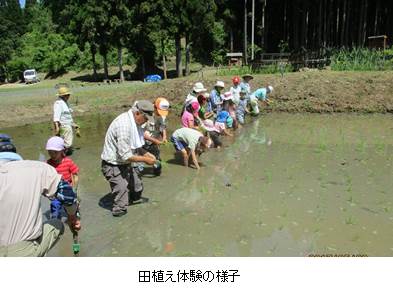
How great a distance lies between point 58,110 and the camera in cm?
945

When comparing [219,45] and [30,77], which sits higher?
[219,45]

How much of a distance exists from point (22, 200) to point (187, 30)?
31.2 meters

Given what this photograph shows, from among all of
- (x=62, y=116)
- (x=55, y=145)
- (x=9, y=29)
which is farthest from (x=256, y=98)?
(x=9, y=29)

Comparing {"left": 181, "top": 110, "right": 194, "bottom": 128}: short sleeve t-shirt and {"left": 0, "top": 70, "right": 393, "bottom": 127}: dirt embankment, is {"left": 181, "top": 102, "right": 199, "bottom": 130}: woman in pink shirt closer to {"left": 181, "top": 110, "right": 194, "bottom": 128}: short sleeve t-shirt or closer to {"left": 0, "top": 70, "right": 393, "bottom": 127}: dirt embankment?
{"left": 181, "top": 110, "right": 194, "bottom": 128}: short sleeve t-shirt

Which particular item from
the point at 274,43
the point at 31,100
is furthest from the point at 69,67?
the point at 31,100

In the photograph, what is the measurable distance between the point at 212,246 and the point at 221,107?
6.67 meters

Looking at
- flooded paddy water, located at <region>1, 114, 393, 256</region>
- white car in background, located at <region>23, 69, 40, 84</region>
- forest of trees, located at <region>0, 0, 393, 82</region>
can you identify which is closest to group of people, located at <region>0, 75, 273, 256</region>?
flooded paddy water, located at <region>1, 114, 393, 256</region>

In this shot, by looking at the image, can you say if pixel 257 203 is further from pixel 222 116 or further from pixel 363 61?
pixel 363 61

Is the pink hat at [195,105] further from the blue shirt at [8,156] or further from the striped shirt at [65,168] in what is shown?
the blue shirt at [8,156]

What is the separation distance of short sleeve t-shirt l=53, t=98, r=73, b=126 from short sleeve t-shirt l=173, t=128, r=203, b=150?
265 cm

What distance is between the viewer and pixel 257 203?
22.4 ft

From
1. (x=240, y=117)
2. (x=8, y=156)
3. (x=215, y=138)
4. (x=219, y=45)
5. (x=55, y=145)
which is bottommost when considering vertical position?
(x=215, y=138)

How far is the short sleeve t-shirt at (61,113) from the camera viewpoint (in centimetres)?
945

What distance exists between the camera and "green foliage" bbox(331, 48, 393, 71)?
1733cm
